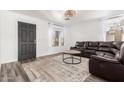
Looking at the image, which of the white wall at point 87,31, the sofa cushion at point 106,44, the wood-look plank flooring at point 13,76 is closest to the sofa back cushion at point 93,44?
the sofa cushion at point 106,44

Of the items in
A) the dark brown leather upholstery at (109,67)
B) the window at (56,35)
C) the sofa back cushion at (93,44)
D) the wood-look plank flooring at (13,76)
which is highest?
the window at (56,35)

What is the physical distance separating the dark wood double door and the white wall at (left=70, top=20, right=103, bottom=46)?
3420 mm

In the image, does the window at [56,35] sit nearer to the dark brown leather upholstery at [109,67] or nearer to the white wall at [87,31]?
the white wall at [87,31]

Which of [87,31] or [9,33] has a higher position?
[87,31]

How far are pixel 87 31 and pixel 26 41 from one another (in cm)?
417

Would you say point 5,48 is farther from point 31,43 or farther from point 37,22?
point 37,22

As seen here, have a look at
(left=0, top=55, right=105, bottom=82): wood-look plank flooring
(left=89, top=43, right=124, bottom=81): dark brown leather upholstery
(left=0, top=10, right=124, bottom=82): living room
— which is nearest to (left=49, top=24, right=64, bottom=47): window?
(left=0, top=10, right=124, bottom=82): living room

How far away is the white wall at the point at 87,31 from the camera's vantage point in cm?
→ 526

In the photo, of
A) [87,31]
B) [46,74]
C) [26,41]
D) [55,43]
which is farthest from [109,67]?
[55,43]

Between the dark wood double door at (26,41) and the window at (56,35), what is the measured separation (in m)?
1.43

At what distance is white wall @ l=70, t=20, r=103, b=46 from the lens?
526cm

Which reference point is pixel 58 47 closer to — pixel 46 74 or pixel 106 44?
pixel 106 44

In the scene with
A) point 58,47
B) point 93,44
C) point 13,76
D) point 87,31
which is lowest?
point 13,76

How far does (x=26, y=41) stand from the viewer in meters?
4.16
